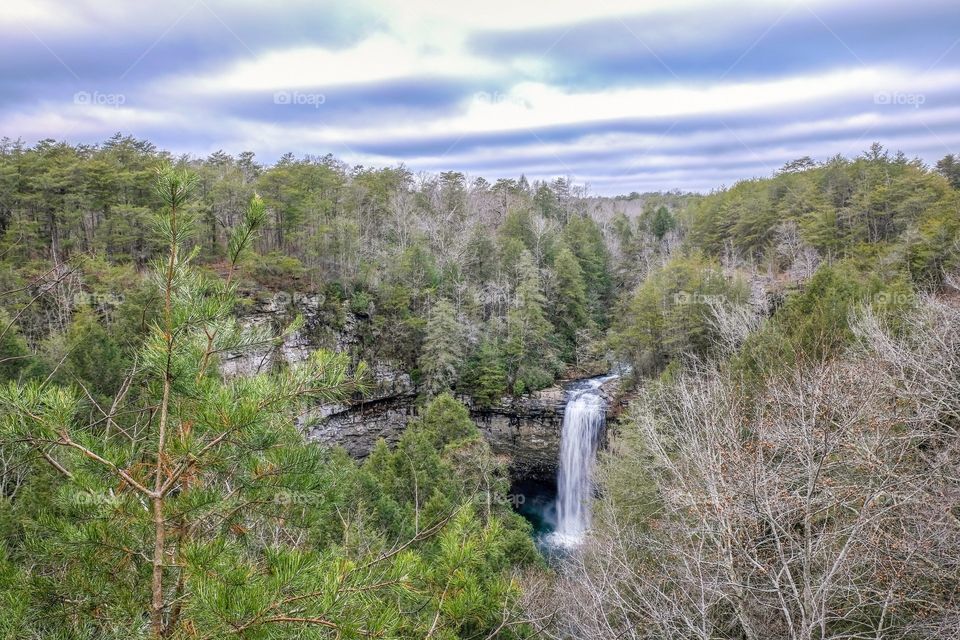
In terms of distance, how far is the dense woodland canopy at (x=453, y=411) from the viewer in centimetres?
244

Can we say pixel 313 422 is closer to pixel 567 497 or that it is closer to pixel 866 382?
pixel 866 382

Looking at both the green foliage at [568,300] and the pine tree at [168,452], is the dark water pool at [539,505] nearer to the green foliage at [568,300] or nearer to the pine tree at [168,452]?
the green foliage at [568,300]

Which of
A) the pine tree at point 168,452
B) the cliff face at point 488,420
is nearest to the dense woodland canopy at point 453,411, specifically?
the pine tree at point 168,452

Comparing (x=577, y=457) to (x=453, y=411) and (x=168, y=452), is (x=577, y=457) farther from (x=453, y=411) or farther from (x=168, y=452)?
(x=168, y=452)

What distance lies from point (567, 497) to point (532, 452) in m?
4.15

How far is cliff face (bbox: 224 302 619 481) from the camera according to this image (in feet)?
96.6

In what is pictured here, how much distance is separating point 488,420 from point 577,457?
6.27m

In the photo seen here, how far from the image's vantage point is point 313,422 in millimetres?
3107

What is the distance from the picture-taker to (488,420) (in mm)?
30781

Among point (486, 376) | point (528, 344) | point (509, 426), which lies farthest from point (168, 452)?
point (528, 344)

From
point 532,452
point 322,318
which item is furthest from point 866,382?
point 322,318

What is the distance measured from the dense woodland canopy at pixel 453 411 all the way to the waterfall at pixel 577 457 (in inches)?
121

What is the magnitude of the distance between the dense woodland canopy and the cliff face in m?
1.10

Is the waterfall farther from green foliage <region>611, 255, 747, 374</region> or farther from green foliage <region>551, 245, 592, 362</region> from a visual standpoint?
green foliage <region>551, 245, 592, 362</region>
